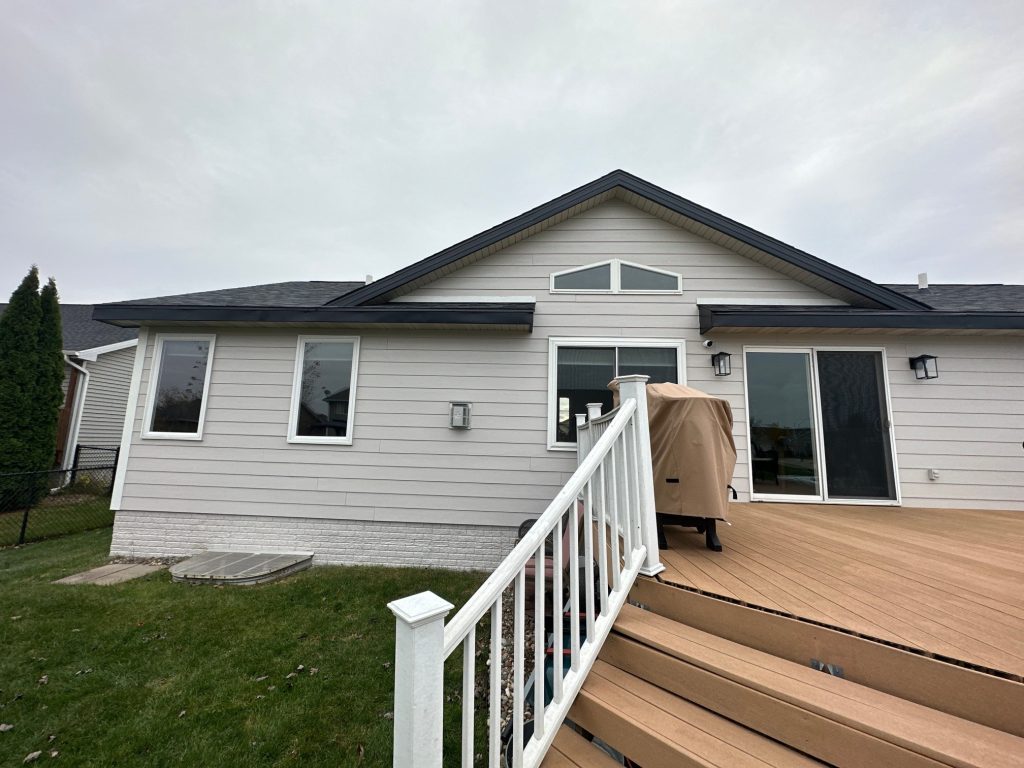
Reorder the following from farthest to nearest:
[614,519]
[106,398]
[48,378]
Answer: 1. [106,398]
2. [48,378]
3. [614,519]

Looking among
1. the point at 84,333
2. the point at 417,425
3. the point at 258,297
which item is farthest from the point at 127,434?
the point at 84,333

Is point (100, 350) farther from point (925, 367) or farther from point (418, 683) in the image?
point (925, 367)

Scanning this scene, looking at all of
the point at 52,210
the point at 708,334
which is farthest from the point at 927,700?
the point at 52,210

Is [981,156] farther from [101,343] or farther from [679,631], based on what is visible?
[101,343]

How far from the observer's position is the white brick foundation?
4855 millimetres

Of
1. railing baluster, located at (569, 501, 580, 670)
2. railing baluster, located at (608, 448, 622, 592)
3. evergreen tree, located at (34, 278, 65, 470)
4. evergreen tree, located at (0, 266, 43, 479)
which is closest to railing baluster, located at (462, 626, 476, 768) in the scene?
railing baluster, located at (569, 501, 580, 670)

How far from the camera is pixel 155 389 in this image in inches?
204

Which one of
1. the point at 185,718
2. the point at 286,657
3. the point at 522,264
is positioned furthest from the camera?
the point at 522,264

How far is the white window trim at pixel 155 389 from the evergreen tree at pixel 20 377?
5.74 meters

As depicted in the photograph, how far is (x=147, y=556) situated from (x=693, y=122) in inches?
553

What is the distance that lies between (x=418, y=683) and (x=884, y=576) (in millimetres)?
2686

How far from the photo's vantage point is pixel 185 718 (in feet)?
7.61

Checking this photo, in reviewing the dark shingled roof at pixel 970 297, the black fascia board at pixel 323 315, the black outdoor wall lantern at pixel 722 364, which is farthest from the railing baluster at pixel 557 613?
the dark shingled roof at pixel 970 297

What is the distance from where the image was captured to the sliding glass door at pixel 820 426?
15.2 feet
